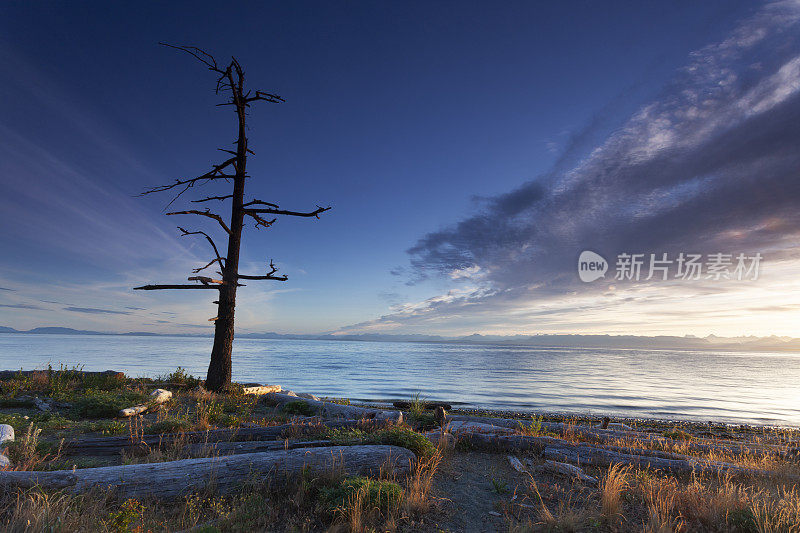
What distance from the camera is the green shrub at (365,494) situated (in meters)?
5.18

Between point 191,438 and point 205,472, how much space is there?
3.07 metres

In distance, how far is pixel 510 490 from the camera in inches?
264

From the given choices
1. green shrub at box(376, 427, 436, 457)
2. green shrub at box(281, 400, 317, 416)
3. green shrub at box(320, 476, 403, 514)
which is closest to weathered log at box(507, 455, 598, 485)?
green shrub at box(376, 427, 436, 457)

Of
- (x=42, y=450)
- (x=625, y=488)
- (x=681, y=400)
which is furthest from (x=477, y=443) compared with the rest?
(x=681, y=400)

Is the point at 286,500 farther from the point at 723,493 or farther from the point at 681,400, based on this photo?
the point at 681,400

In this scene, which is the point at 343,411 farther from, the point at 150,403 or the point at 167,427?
the point at 150,403

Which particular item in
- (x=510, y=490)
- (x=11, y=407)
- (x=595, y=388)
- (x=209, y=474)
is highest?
(x=209, y=474)

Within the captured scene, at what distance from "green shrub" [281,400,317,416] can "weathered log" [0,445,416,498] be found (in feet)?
20.9

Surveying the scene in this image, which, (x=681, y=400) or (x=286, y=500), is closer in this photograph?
(x=286, y=500)

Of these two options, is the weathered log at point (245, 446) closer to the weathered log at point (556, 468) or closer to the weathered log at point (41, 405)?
the weathered log at point (556, 468)

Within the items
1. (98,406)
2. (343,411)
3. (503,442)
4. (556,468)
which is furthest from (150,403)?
(556,468)

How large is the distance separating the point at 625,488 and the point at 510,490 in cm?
Answer: 190

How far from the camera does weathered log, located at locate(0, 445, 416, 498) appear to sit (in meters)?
5.25

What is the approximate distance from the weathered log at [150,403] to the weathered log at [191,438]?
329 centimetres
